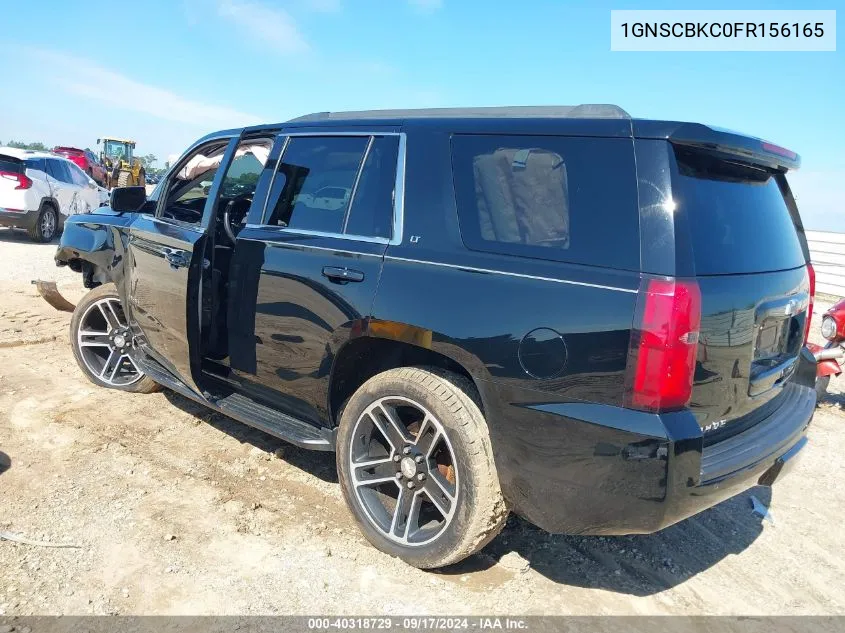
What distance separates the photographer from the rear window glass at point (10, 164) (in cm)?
1221

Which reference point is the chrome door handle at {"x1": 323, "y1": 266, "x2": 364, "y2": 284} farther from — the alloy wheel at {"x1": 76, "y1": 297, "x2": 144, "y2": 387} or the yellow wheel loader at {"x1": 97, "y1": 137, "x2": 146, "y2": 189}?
the yellow wheel loader at {"x1": 97, "y1": 137, "x2": 146, "y2": 189}

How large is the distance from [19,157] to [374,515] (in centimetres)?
1247

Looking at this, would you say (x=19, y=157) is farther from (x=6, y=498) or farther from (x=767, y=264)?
(x=767, y=264)

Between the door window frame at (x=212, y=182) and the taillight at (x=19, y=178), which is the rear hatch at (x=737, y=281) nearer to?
the door window frame at (x=212, y=182)

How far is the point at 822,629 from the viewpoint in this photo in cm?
281

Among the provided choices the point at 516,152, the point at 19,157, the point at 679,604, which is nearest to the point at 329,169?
the point at 516,152

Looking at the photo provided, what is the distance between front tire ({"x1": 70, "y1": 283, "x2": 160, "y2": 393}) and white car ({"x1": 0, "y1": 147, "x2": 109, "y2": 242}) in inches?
329

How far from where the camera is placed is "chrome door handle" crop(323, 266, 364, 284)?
10.2ft

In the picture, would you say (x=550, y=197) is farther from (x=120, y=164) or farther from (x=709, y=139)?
(x=120, y=164)

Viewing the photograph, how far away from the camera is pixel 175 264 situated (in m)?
3.90

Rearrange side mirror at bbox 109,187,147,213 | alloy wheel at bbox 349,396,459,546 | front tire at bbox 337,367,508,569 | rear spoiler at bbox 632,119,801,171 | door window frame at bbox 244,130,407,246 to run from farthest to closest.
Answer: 1. side mirror at bbox 109,187,147,213
2. door window frame at bbox 244,130,407,246
3. alloy wheel at bbox 349,396,459,546
4. front tire at bbox 337,367,508,569
5. rear spoiler at bbox 632,119,801,171

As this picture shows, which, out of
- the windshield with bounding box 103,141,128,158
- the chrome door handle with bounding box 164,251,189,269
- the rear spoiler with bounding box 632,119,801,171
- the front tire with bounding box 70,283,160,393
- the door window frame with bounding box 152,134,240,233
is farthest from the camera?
the windshield with bounding box 103,141,128,158

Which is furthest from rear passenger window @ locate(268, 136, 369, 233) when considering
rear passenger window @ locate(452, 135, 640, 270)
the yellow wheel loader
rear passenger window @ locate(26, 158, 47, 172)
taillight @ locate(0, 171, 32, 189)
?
the yellow wheel loader

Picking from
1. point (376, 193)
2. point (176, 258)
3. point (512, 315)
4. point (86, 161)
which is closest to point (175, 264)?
Result: point (176, 258)
